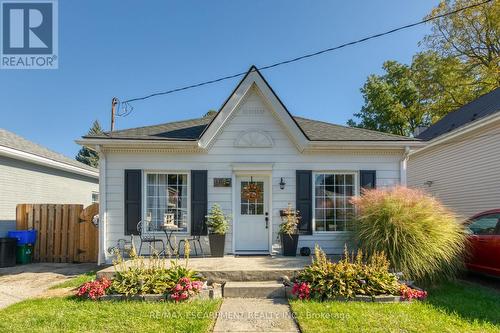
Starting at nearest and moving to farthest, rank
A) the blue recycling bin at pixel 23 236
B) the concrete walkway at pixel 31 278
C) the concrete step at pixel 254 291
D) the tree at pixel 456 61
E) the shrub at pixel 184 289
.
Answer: the shrub at pixel 184 289, the concrete step at pixel 254 291, the concrete walkway at pixel 31 278, the blue recycling bin at pixel 23 236, the tree at pixel 456 61

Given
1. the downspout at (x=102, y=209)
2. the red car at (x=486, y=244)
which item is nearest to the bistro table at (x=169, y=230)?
the downspout at (x=102, y=209)

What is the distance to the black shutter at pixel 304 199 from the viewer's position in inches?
288

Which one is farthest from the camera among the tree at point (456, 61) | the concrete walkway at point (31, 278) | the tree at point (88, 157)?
the tree at point (88, 157)

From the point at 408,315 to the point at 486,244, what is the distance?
2960 mm

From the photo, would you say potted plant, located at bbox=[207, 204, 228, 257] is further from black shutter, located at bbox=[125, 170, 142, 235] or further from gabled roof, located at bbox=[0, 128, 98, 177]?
gabled roof, located at bbox=[0, 128, 98, 177]

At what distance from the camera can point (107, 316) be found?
4.02 m

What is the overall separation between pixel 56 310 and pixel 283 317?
3.33m

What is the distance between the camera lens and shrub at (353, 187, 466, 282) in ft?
17.1

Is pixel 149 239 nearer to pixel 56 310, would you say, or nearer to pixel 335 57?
pixel 56 310

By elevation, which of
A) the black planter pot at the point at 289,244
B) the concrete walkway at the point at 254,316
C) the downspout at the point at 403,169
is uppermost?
the downspout at the point at 403,169

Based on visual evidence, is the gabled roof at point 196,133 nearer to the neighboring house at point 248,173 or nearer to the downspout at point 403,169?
the neighboring house at point 248,173

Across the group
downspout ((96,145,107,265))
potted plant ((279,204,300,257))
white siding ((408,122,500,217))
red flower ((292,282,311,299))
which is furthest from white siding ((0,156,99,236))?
white siding ((408,122,500,217))

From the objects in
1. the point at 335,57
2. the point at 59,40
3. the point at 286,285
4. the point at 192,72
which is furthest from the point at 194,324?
the point at 192,72

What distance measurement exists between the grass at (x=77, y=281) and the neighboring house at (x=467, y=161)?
1101 cm
